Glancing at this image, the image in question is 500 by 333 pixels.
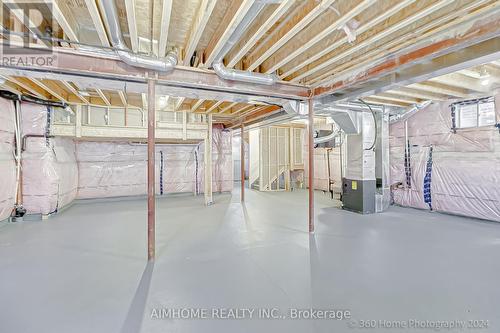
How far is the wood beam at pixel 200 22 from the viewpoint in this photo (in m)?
1.83

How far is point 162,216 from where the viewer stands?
4.55 m

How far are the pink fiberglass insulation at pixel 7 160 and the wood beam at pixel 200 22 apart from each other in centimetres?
337

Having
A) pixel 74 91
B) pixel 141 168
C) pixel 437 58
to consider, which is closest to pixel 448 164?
pixel 437 58

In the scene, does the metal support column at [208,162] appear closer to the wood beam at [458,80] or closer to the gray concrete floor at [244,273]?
the gray concrete floor at [244,273]

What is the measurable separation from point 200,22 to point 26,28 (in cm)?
164

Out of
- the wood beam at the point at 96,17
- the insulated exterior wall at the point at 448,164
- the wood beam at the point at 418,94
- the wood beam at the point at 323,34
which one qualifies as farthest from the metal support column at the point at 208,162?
the insulated exterior wall at the point at 448,164

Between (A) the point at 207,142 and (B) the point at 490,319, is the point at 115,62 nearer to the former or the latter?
(A) the point at 207,142

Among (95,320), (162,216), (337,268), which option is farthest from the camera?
(162,216)

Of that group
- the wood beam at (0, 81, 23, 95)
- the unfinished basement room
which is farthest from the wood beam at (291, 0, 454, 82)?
the wood beam at (0, 81, 23, 95)

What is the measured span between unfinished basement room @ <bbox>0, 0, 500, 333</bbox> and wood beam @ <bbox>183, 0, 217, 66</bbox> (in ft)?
0.08

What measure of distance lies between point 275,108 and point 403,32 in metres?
2.65

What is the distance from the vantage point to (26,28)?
2.21 m

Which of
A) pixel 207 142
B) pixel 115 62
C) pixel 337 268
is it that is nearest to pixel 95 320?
pixel 337 268

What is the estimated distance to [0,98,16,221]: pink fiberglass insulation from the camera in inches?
146
